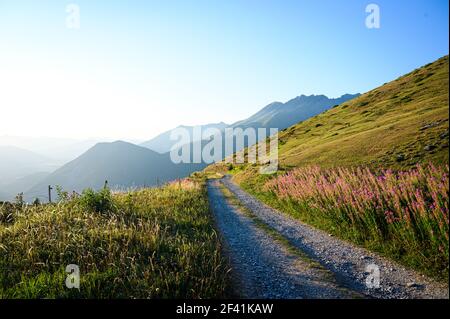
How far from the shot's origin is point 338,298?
611 centimetres

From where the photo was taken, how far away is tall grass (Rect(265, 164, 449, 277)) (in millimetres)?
7173

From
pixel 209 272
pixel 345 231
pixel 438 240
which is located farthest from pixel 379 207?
pixel 209 272

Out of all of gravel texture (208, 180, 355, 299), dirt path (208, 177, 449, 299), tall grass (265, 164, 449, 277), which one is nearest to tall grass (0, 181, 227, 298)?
gravel texture (208, 180, 355, 299)

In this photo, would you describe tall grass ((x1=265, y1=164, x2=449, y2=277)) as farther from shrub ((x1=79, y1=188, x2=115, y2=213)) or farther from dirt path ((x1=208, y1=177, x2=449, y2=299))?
shrub ((x1=79, y1=188, x2=115, y2=213))

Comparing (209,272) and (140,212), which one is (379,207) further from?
(140,212)

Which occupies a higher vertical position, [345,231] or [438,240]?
[438,240]

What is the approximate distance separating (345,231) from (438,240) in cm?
395

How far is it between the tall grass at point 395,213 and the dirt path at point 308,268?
1.81 feet

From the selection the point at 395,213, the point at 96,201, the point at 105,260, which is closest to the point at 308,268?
the point at 395,213

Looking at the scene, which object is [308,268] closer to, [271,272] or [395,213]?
[271,272]

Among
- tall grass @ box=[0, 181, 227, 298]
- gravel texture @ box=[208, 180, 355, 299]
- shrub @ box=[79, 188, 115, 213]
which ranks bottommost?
gravel texture @ box=[208, 180, 355, 299]

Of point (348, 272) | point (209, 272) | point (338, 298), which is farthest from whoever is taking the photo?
point (348, 272)

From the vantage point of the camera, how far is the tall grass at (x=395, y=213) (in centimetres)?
717

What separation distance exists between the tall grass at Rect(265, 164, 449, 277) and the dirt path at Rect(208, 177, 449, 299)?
550 millimetres
